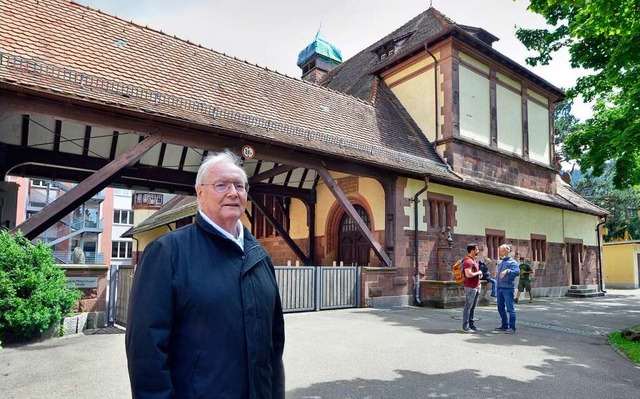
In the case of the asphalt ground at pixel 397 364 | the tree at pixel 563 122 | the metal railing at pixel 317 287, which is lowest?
the asphalt ground at pixel 397 364

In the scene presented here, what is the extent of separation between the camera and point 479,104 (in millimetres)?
17766

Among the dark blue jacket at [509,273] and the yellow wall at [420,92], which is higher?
the yellow wall at [420,92]

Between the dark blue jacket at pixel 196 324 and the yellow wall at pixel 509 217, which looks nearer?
the dark blue jacket at pixel 196 324

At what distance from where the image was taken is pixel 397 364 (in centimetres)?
602

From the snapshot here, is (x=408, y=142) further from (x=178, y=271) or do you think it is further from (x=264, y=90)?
(x=178, y=271)

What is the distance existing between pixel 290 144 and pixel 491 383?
6946mm

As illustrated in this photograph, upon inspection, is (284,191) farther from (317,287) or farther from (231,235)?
(231,235)

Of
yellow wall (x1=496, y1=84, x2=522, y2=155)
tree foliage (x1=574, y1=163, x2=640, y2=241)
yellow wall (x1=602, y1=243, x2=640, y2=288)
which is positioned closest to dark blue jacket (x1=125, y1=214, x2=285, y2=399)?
yellow wall (x1=496, y1=84, x2=522, y2=155)

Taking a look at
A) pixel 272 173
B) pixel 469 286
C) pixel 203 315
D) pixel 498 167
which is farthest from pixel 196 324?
pixel 498 167

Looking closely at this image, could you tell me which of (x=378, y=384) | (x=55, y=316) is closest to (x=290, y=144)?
(x=55, y=316)

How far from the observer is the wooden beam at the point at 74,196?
25.5ft

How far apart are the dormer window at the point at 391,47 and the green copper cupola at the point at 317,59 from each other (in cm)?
731

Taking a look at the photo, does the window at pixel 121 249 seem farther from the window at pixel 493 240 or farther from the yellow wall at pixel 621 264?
the yellow wall at pixel 621 264

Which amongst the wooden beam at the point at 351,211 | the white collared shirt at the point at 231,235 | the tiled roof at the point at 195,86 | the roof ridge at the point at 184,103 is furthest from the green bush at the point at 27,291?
the wooden beam at the point at 351,211
